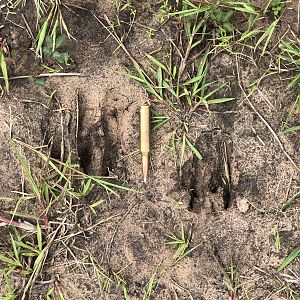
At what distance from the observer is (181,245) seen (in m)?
2.35

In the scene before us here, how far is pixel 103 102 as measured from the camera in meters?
2.36

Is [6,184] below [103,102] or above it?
below

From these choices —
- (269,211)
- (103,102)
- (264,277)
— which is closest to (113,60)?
(103,102)

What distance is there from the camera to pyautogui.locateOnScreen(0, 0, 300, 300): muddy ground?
91.4 inches

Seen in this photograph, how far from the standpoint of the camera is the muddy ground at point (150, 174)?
232 cm

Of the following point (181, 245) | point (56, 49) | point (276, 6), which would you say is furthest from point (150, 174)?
point (276, 6)

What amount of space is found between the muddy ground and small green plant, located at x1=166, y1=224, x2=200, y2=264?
27 millimetres

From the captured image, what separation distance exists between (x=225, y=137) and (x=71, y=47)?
0.86 m

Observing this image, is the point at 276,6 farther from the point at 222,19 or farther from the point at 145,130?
the point at 145,130

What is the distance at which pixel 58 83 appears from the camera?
7.75ft

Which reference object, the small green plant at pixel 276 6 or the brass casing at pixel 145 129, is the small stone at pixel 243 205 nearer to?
the brass casing at pixel 145 129

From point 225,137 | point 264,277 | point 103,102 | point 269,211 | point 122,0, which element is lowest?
point 264,277

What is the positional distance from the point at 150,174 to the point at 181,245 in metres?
0.38

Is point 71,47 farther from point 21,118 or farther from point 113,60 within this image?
point 21,118
